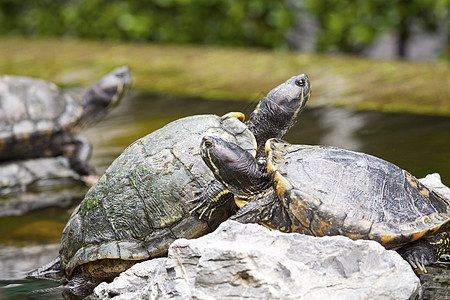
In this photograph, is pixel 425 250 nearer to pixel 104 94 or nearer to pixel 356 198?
pixel 356 198

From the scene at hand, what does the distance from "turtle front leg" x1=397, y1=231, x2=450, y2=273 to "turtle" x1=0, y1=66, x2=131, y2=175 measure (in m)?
3.30

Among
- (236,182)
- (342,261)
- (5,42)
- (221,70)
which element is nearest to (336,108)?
(221,70)

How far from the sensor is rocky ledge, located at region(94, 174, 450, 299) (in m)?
2.45

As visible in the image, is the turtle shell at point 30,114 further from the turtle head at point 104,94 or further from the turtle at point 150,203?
the turtle at point 150,203

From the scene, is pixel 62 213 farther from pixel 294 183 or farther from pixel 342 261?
pixel 342 261

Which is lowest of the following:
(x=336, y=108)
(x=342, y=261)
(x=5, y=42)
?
(x=5, y=42)

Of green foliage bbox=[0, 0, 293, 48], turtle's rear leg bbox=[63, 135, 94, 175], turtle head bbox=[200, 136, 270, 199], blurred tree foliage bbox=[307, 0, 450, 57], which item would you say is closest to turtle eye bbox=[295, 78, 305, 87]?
turtle head bbox=[200, 136, 270, 199]

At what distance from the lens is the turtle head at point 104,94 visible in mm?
6098

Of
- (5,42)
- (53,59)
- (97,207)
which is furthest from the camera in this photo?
(5,42)

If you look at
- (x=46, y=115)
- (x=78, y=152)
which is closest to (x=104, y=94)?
(x=46, y=115)

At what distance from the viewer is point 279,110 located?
11.5 ft

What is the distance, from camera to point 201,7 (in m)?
9.80

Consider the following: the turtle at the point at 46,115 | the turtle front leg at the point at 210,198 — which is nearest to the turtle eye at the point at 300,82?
the turtle front leg at the point at 210,198

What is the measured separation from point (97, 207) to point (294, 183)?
42.9 inches
